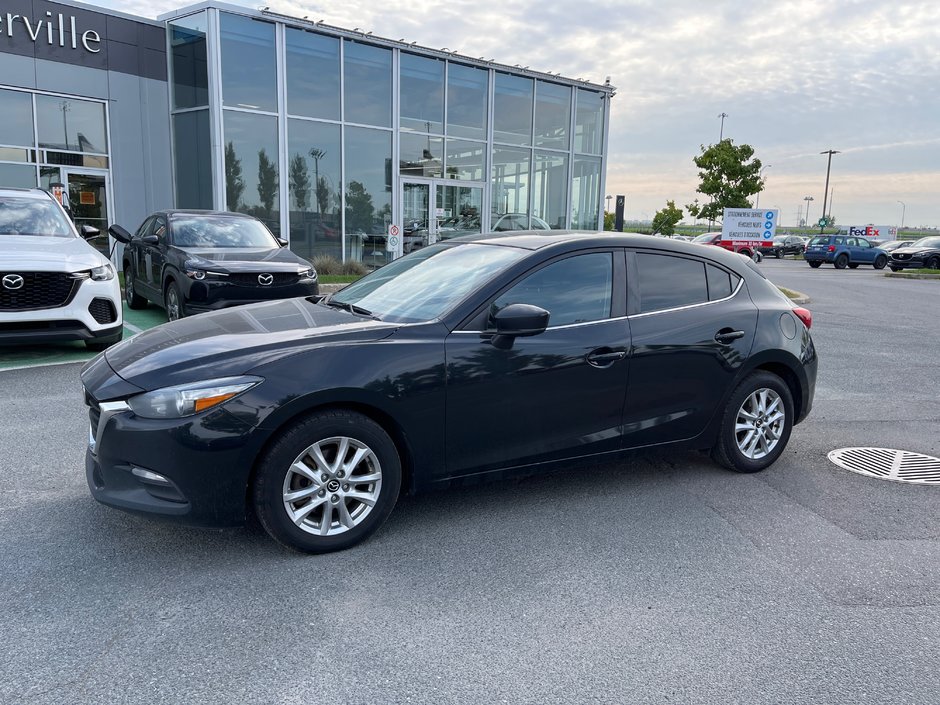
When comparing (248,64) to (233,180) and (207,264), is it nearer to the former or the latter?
(233,180)

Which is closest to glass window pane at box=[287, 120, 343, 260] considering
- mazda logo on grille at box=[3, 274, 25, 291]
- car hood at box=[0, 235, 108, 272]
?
car hood at box=[0, 235, 108, 272]

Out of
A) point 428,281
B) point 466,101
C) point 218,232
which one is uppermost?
point 466,101

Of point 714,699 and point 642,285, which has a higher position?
point 642,285

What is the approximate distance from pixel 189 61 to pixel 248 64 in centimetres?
145

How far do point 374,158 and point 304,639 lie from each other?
17.6 metres

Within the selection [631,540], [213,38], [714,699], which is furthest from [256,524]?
[213,38]

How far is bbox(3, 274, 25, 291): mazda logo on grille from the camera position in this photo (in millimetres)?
7449

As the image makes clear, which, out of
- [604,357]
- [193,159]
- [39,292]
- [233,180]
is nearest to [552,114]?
[233,180]

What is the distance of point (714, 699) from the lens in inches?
106

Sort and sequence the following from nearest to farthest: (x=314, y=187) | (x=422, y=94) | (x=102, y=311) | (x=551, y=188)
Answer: (x=102, y=311) < (x=314, y=187) < (x=422, y=94) < (x=551, y=188)

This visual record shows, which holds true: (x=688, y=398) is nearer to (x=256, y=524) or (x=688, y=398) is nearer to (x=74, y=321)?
(x=256, y=524)

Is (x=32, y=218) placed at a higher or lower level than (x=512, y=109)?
lower

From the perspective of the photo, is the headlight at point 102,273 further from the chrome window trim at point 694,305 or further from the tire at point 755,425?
the tire at point 755,425

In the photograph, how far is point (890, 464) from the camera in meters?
5.43
